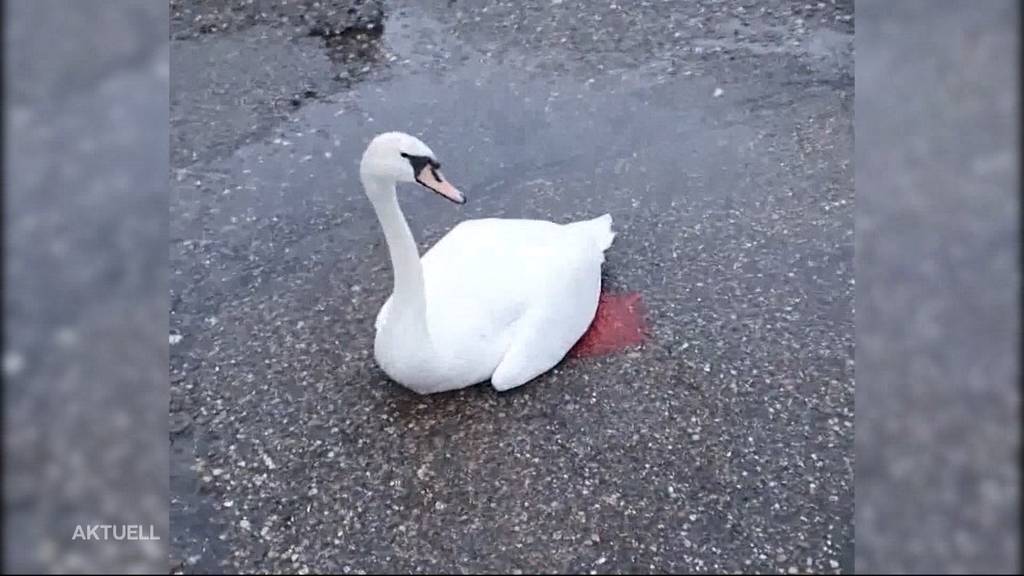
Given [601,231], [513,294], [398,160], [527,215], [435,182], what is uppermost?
[398,160]

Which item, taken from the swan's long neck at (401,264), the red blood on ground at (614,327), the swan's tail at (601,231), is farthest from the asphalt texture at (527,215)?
the swan's long neck at (401,264)

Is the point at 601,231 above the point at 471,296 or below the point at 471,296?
below

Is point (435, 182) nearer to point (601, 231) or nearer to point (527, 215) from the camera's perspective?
point (601, 231)

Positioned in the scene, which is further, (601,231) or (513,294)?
(601,231)

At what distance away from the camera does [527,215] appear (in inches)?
205

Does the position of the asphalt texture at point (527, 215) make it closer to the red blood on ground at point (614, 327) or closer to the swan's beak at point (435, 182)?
the red blood on ground at point (614, 327)

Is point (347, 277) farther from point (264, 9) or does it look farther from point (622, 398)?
point (264, 9)

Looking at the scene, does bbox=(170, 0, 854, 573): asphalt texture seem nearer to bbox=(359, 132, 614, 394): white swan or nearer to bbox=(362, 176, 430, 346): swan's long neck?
bbox=(359, 132, 614, 394): white swan

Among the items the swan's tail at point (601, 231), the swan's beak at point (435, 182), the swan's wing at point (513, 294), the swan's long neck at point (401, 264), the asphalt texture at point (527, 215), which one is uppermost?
the swan's beak at point (435, 182)

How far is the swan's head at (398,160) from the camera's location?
3.48m

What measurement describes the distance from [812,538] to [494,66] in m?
3.70

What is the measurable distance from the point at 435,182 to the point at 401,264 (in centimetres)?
31

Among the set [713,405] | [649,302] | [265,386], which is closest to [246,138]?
[265,386]

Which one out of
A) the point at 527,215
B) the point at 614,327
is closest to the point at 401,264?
the point at 614,327
